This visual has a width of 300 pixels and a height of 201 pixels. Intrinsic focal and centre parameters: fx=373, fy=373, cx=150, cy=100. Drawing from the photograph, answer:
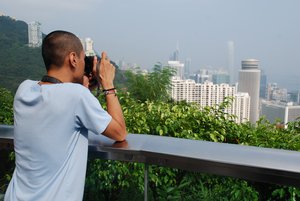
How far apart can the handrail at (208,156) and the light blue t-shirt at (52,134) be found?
15 cm

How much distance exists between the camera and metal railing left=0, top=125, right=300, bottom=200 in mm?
981

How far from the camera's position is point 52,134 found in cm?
105

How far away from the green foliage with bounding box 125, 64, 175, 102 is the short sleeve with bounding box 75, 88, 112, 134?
5.35 meters

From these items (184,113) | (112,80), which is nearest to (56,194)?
(112,80)

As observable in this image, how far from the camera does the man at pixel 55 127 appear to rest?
1.04 m

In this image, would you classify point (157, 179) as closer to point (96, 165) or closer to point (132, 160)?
point (132, 160)

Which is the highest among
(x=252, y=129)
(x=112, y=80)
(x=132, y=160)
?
(x=112, y=80)

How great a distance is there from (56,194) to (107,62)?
0.47m

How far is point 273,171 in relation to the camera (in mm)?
972

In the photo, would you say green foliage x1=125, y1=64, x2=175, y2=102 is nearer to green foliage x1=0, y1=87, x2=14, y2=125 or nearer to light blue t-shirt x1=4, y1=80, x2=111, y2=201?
green foliage x1=0, y1=87, x2=14, y2=125

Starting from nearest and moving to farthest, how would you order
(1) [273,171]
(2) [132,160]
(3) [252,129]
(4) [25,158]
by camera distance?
(1) [273,171] < (4) [25,158] < (2) [132,160] < (3) [252,129]

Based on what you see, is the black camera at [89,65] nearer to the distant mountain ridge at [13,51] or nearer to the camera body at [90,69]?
the camera body at [90,69]

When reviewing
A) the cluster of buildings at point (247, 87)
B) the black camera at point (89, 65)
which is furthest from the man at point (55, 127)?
the cluster of buildings at point (247, 87)

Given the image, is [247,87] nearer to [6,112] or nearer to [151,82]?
[151,82]
